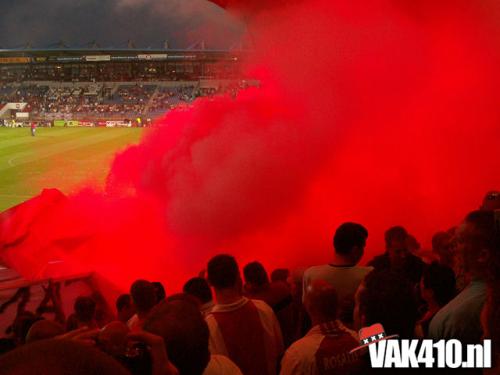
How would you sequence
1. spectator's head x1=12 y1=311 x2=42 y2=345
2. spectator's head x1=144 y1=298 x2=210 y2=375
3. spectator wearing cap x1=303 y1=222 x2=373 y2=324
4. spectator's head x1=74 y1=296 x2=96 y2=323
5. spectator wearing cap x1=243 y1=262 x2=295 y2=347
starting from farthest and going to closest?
spectator wearing cap x1=243 y1=262 x2=295 y2=347 → spectator's head x1=74 y1=296 x2=96 y2=323 → spectator wearing cap x1=303 y1=222 x2=373 y2=324 → spectator's head x1=12 y1=311 x2=42 y2=345 → spectator's head x1=144 y1=298 x2=210 y2=375

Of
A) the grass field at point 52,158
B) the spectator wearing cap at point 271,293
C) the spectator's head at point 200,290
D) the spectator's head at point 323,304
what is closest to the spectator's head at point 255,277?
the spectator wearing cap at point 271,293

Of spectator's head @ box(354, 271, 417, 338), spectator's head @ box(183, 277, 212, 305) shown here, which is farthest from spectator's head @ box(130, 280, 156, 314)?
spectator's head @ box(354, 271, 417, 338)

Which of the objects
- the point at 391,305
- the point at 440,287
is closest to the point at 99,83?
the point at 440,287

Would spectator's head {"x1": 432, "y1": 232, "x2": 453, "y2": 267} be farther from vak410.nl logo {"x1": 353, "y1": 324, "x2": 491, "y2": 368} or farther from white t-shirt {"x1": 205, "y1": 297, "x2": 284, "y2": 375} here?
vak410.nl logo {"x1": 353, "y1": 324, "x2": 491, "y2": 368}

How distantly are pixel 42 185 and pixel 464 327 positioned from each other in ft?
54.6

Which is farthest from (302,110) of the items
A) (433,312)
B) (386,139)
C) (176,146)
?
(433,312)

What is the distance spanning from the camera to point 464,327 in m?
2.72

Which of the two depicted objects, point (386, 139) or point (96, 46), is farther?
point (96, 46)

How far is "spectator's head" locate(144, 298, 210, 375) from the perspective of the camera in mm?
1871

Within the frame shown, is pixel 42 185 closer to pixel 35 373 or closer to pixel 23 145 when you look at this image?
pixel 23 145

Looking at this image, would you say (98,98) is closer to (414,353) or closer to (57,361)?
(414,353)

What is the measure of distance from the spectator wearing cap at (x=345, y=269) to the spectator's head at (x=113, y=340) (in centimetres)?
171

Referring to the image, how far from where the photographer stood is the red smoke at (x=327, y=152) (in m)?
8.43

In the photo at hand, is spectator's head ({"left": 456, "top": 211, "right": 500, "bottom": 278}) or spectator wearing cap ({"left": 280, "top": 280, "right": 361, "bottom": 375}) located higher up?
spectator's head ({"left": 456, "top": 211, "right": 500, "bottom": 278})
